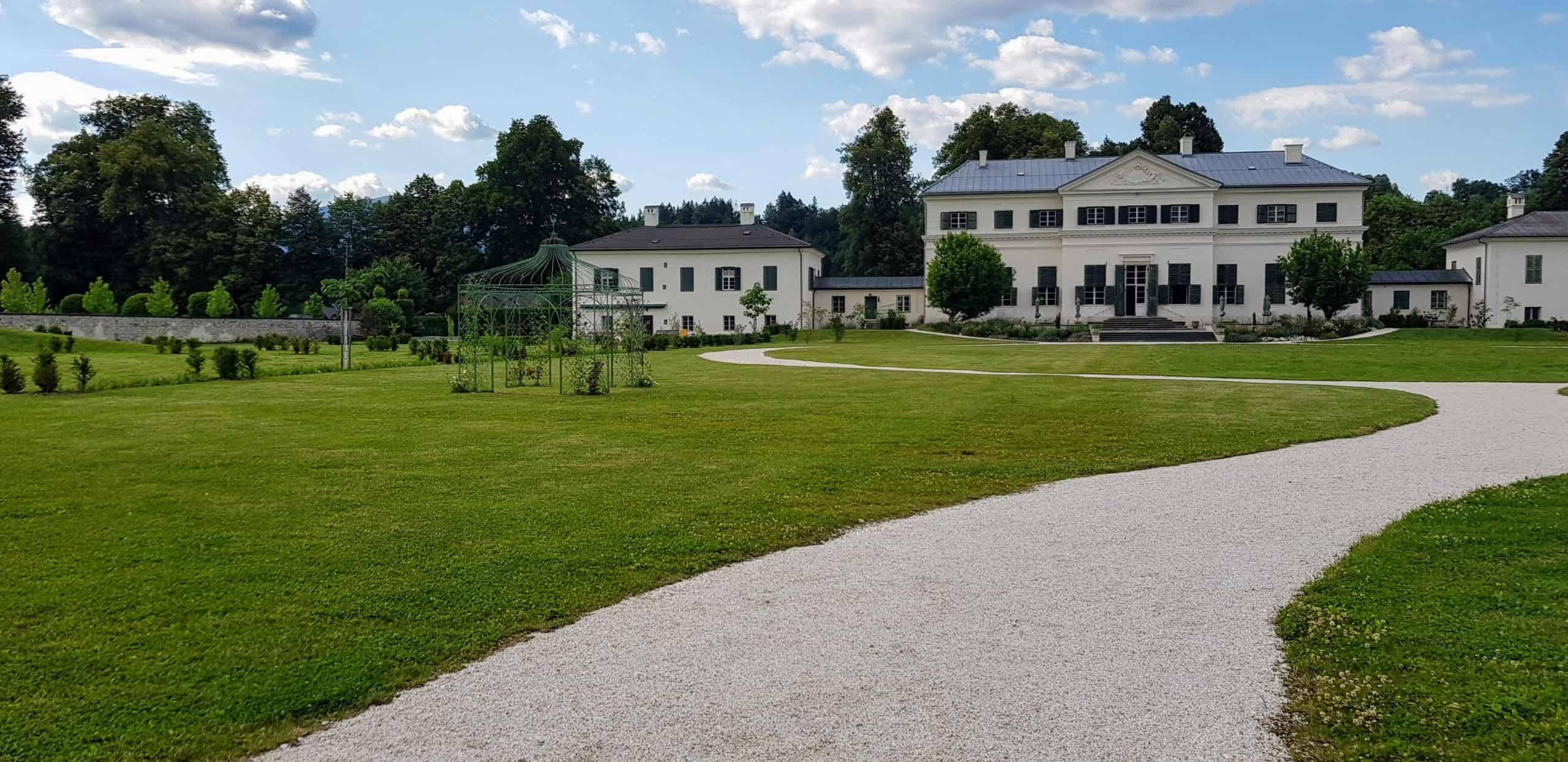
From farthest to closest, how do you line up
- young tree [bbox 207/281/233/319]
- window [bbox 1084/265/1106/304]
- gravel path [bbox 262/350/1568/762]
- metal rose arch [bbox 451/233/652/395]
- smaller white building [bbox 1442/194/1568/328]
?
window [bbox 1084/265/1106/304], young tree [bbox 207/281/233/319], smaller white building [bbox 1442/194/1568/328], metal rose arch [bbox 451/233/652/395], gravel path [bbox 262/350/1568/762]

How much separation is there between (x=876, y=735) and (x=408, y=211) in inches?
2457

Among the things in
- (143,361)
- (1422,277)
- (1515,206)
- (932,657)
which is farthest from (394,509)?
(1515,206)

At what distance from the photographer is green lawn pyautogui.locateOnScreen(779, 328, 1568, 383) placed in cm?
2214

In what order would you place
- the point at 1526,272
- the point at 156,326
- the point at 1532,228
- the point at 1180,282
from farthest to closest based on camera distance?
the point at 1180,282 → the point at 1532,228 → the point at 1526,272 → the point at 156,326

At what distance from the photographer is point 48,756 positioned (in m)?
3.76

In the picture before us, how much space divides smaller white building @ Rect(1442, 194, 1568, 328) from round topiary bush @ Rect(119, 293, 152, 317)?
6008 centimetres

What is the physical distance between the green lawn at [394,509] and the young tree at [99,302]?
3174cm

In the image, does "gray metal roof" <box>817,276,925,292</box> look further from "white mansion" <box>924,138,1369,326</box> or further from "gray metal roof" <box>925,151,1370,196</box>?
"gray metal roof" <box>925,151,1370,196</box>

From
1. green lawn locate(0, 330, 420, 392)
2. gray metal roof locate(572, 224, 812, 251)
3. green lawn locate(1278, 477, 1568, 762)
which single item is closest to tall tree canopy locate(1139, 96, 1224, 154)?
gray metal roof locate(572, 224, 812, 251)

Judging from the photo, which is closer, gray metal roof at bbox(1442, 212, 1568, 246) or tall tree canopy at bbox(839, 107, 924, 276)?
gray metal roof at bbox(1442, 212, 1568, 246)

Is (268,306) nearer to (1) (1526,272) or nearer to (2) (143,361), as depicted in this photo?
(2) (143,361)

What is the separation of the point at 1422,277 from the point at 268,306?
5536cm

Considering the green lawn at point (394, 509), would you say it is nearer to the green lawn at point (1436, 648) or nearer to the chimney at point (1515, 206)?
the green lawn at point (1436, 648)

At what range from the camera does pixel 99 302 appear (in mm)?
43188
